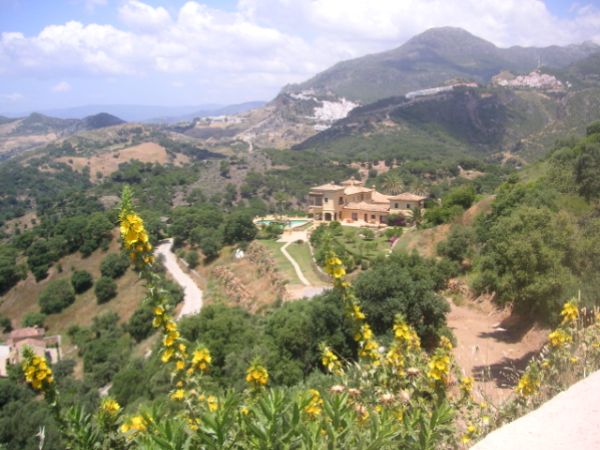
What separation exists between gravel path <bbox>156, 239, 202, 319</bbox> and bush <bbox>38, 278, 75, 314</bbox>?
9.93m

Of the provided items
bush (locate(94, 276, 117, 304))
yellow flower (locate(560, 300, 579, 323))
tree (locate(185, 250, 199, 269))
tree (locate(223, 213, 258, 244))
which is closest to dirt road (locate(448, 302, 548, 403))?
yellow flower (locate(560, 300, 579, 323))

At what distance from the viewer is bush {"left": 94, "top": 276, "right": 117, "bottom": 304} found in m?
43.9

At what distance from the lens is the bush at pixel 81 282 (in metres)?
47.5

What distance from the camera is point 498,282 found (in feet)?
50.1

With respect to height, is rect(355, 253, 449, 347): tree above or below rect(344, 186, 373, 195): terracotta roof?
above

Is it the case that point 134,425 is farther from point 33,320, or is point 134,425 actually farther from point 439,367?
point 33,320

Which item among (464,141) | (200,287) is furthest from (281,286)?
(464,141)

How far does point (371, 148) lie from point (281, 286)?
95671 mm

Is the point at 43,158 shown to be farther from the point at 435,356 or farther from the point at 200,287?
the point at 435,356

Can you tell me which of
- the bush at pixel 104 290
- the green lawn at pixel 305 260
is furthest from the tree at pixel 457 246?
the bush at pixel 104 290

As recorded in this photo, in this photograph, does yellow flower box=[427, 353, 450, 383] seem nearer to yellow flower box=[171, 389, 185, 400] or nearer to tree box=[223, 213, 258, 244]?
yellow flower box=[171, 389, 185, 400]

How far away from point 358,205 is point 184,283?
59.8 ft

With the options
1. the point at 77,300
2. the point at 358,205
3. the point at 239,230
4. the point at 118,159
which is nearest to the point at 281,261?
the point at 239,230

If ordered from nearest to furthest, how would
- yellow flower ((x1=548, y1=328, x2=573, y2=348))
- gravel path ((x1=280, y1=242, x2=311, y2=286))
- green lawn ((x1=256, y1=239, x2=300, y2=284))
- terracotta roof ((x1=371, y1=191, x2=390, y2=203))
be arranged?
yellow flower ((x1=548, y1=328, x2=573, y2=348)) → gravel path ((x1=280, y1=242, x2=311, y2=286)) → green lawn ((x1=256, y1=239, x2=300, y2=284)) → terracotta roof ((x1=371, y1=191, x2=390, y2=203))
